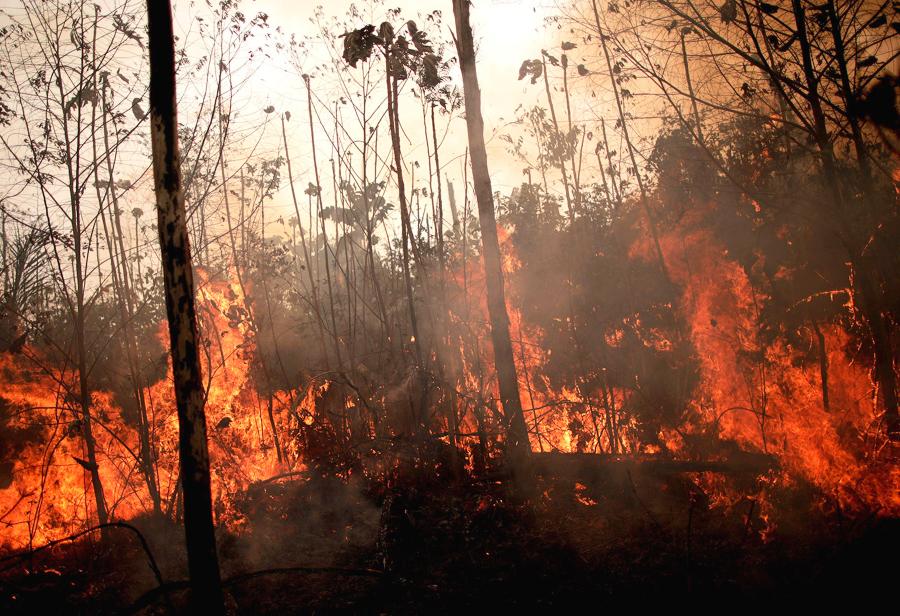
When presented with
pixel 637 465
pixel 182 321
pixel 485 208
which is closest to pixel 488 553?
pixel 637 465

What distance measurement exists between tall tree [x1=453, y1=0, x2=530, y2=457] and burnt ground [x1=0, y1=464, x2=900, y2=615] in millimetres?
1679

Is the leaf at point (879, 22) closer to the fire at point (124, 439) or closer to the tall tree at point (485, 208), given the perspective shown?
the tall tree at point (485, 208)

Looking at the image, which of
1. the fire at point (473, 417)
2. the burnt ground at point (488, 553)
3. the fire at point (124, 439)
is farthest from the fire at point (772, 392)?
the fire at point (124, 439)

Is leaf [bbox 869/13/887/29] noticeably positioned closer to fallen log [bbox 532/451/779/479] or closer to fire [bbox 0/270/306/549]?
fallen log [bbox 532/451/779/479]

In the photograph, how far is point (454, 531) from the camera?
6.03 m

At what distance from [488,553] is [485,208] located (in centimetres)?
468

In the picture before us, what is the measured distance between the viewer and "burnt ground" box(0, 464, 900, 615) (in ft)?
15.3

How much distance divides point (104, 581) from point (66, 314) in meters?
8.57

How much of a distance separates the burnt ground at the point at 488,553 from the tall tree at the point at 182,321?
0.85m

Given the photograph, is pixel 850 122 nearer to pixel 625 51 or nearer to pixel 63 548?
pixel 625 51

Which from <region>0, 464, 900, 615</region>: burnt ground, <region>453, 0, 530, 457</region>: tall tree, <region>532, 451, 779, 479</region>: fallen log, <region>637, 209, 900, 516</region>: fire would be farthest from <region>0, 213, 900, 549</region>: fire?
<region>453, 0, 530, 457</region>: tall tree

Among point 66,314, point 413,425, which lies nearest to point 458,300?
point 413,425

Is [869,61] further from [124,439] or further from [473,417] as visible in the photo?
[124,439]

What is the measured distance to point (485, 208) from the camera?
694cm
